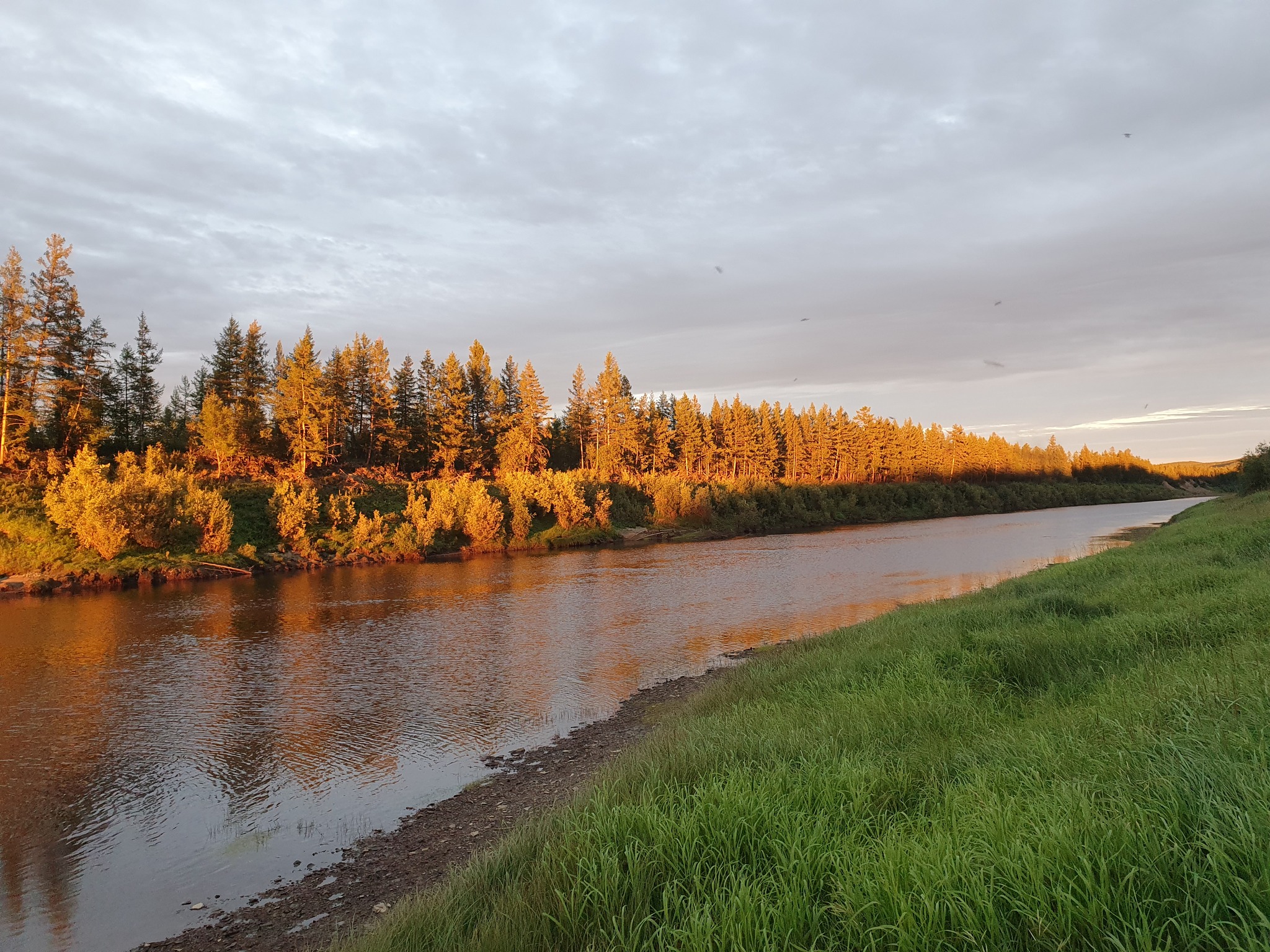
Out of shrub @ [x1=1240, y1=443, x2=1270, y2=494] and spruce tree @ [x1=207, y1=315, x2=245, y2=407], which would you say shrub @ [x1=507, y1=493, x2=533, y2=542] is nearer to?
spruce tree @ [x1=207, y1=315, x2=245, y2=407]

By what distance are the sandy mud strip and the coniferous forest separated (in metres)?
37.2

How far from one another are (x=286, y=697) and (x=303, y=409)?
2034 inches

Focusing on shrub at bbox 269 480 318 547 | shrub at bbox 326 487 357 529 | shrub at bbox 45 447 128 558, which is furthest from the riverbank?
shrub at bbox 45 447 128 558

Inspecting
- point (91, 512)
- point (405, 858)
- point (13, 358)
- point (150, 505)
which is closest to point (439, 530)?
point (150, 505)

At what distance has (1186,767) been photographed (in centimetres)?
425

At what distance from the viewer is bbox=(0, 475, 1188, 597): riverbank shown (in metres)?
37.3

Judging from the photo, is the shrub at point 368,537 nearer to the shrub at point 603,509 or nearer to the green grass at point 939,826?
the shrub at point 603,509

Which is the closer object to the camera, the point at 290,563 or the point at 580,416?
the point at 290,563

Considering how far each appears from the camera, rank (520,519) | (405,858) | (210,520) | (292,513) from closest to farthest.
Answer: (405,858), (210,520), (292,513), (520,519)

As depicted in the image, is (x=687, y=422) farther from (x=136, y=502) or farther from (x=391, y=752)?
(x=391, y=752)

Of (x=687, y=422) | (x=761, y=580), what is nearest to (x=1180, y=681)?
(x=761, y=580)

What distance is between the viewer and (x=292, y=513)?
4716 cm

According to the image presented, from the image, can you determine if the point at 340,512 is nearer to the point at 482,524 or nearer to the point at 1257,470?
the point at 482,524

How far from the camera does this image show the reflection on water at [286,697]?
30.1 ft
